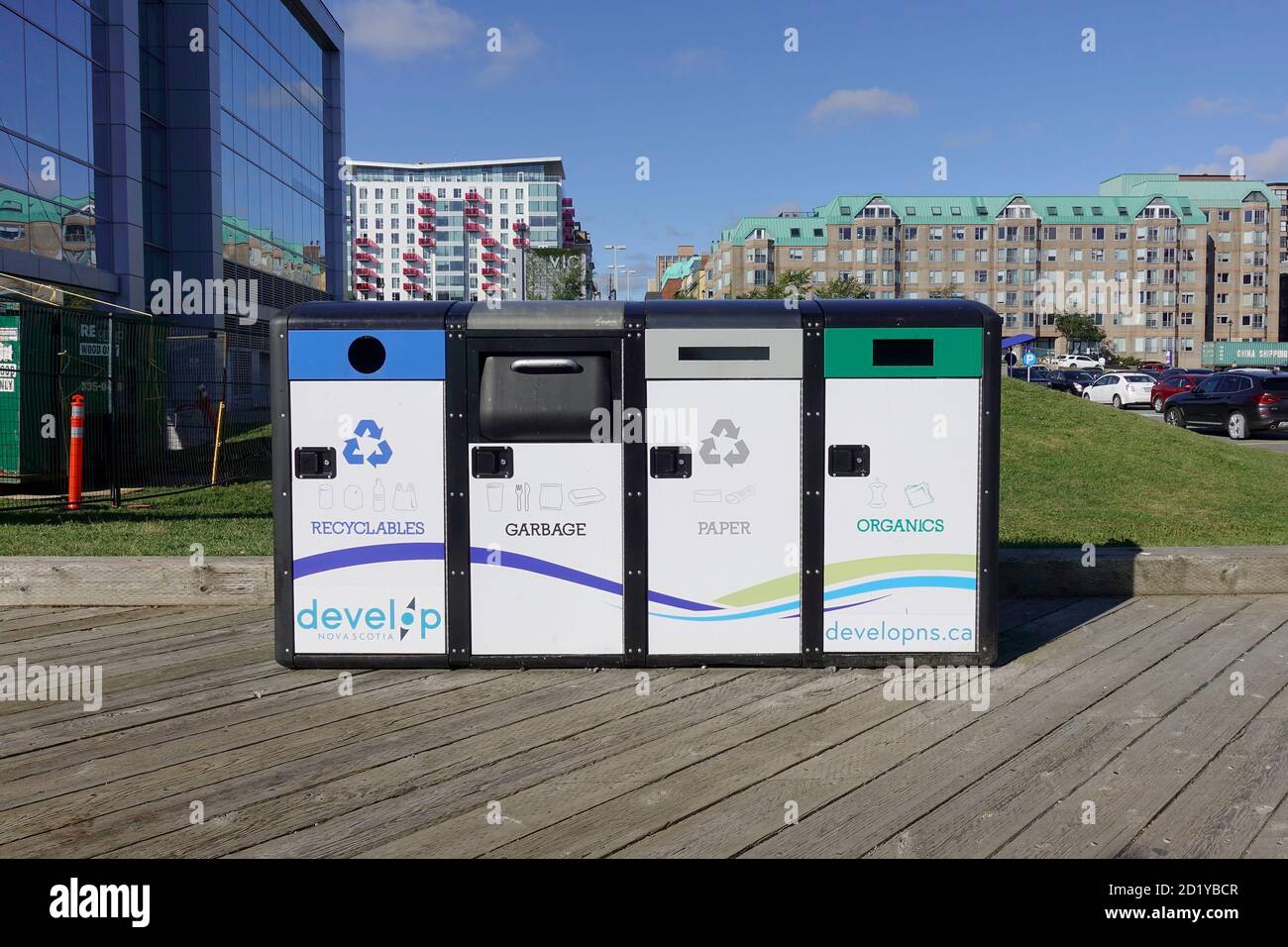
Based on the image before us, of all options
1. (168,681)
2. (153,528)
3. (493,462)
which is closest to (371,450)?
(493,462)

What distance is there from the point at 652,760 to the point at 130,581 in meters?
3.93

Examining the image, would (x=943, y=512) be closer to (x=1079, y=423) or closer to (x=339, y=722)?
(x=339, y=722)

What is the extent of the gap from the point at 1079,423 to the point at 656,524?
1026 cm

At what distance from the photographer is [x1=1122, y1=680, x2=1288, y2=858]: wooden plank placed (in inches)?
125

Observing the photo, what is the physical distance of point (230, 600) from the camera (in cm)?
637

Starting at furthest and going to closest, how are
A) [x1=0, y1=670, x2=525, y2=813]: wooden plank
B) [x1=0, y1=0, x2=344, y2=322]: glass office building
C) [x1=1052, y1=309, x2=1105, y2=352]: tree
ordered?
1. [x1=1052, y1=309, x2=1105, y2=352]: tree
2. [x1=0, y1=0, x2=344, y2=322]: glass office building
3. [x1=0, y1=670, x2=525, y2=813]: wooden plank

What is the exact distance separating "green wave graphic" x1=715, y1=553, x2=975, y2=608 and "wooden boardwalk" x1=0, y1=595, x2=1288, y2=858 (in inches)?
14.3

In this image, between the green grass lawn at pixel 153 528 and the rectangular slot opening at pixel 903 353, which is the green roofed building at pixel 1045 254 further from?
the rectangular slot opening at pixel 903 353

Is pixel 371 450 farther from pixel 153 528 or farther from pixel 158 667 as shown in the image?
pixel 153 528

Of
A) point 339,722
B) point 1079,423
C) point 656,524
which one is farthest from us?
point 1079,423

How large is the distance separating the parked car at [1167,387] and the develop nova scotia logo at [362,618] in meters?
31.8

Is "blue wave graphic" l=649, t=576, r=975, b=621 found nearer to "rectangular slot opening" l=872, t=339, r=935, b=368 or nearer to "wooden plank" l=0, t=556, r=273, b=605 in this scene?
"rectangular slot opening" l=872, t=339, r=935, b=368

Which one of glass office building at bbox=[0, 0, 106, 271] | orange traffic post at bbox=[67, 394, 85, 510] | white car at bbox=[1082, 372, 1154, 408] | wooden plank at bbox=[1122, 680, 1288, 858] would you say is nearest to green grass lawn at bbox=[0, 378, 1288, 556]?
orange traffic post at bbox=[67, 394, 85, 510]
